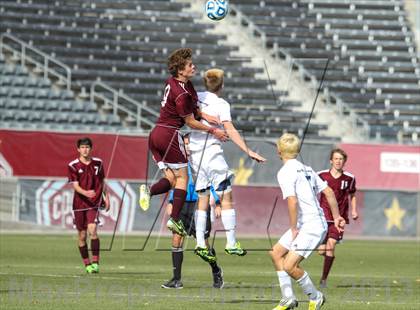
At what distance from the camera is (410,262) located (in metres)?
21.0

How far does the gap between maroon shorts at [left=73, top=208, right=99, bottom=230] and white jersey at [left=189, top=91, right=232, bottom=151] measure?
12.4ft

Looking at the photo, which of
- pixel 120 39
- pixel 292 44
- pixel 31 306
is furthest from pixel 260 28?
pixel 31 306

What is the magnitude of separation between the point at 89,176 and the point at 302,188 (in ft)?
22.0

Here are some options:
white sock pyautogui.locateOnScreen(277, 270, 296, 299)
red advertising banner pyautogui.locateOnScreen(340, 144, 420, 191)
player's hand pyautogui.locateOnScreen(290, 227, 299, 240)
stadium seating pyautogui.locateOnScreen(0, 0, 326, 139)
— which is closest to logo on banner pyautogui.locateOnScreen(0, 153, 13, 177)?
stadium seating pyautogui.locateOnScreen(0, 0, 326, 139)

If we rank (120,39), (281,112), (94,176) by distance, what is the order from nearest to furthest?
(94,176) < (281,112) < (120,39)

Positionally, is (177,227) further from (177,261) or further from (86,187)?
(86,187)

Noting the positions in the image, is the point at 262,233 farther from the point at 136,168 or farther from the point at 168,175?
the point at 168,175

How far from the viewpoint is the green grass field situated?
1196 cm

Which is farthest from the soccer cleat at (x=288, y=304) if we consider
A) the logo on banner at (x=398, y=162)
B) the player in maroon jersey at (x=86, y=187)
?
the logo on banner at (x=398, y=162)

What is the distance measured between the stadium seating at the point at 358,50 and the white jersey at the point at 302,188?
22190 millimetres

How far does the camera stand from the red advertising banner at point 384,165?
29828 mm

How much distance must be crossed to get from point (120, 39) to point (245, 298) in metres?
24.1

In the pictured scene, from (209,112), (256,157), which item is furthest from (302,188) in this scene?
(209,112)

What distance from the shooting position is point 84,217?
55.6ft
